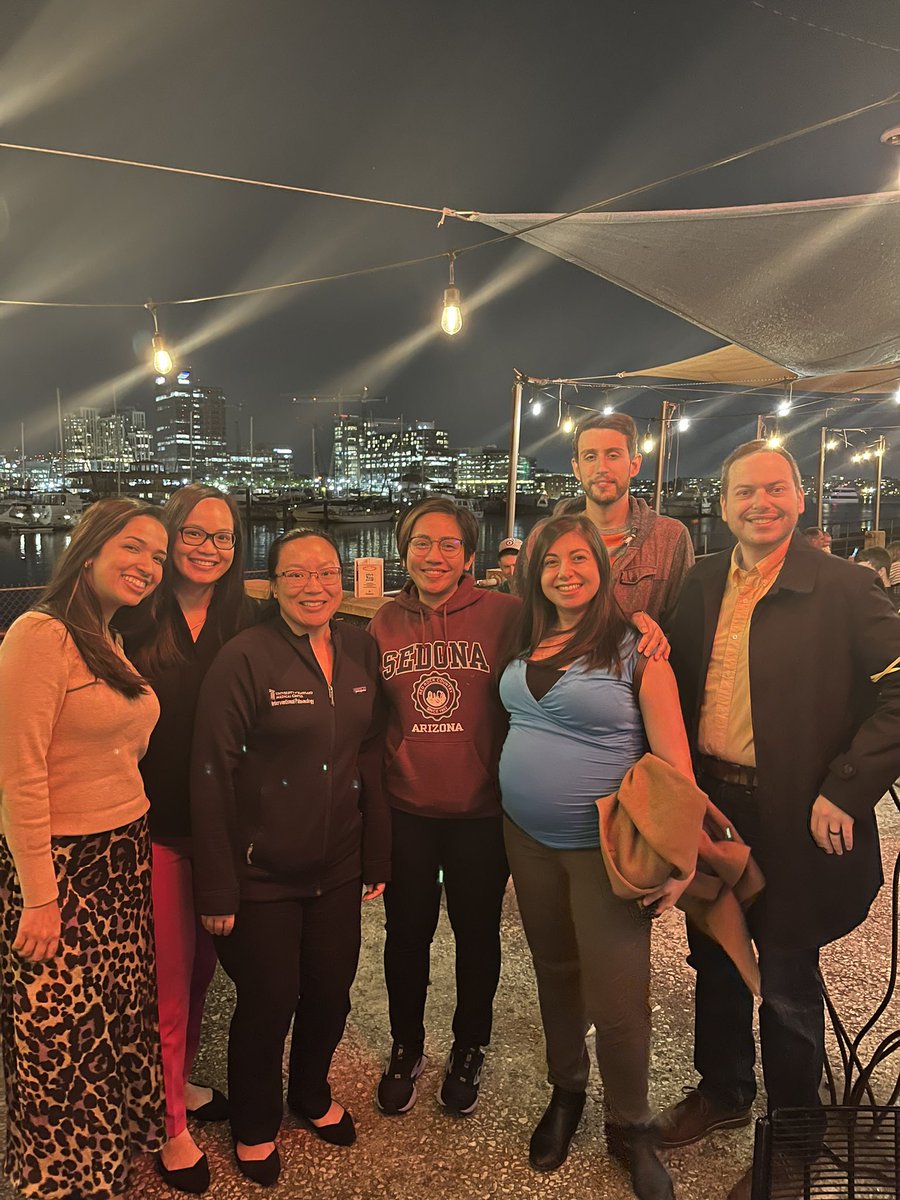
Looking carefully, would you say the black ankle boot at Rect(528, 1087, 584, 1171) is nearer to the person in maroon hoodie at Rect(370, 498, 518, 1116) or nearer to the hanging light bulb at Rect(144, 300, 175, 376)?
the person in maroon hoodie at Rect(370, 498, 518, 1116)

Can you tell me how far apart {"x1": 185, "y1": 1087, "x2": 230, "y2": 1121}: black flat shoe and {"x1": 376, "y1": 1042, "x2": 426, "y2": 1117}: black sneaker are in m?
0.51

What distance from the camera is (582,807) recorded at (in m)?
2.04

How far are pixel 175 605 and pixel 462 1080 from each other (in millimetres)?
1858

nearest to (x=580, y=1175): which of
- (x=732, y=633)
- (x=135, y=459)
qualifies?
(x=732, y=633)

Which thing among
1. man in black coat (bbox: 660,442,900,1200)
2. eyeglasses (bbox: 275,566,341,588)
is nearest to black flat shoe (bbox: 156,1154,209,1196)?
man in black coat (bbox: 660,442,900,1200)

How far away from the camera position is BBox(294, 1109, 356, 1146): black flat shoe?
7.36 ft

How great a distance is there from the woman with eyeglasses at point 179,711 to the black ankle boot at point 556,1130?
3.29 feet

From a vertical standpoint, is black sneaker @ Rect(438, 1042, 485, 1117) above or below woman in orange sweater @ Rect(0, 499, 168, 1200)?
below

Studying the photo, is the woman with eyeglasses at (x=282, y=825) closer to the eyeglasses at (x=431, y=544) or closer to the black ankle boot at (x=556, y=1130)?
the eyeglasses at (x=431, y=544)

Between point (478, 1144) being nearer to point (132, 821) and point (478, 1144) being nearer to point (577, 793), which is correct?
point (577, 793)

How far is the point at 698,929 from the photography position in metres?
2.23

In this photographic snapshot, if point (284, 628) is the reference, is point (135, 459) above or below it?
above

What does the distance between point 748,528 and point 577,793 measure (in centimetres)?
92

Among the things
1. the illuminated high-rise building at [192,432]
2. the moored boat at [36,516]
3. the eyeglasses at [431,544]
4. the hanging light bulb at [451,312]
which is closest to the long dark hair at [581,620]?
the eyeglasses at [431,544]
